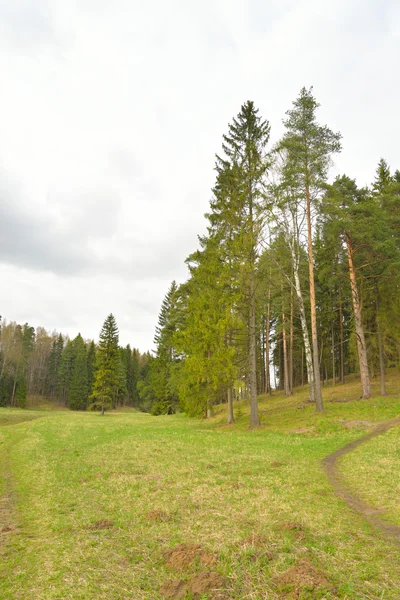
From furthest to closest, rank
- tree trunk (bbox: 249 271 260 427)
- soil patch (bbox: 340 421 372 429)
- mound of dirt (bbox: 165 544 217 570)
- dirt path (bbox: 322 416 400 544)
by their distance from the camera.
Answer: tree trunk (bbox: 249 271 260 427) < soil patch (bbox: 340 421 372 429) < dirt path (bbox: 322 416 400 544) < mound of dirt (bbox: 165 544 217 570)

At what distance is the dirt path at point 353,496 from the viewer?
22.6 feet

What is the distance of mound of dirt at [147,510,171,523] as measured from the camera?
24.4ft

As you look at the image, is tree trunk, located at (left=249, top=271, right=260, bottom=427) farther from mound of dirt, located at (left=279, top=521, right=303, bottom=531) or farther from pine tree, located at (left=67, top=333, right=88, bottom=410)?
pine tree, located at (left=67, top=333, right=88, bottom=410)

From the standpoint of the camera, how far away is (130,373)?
101 meters

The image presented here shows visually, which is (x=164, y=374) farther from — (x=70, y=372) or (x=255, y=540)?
(x=70, y=372)

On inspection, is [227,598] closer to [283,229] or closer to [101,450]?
[101,450]

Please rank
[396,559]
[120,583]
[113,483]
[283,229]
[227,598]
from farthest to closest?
[283,229], [113,483], [396,559], [120,583], [227,598]

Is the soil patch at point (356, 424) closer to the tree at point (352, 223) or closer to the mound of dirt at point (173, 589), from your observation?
the tree at point (352, 223)

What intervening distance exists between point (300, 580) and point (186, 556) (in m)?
1.85

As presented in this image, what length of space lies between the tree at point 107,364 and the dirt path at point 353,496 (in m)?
45.0

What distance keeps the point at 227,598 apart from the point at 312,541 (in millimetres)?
2379

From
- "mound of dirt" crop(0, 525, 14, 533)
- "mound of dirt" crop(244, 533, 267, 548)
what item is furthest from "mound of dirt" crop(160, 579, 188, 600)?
"mound of dirt" crop(0, 525, 14, 533)

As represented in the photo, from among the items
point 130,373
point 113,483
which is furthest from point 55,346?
point 113,483

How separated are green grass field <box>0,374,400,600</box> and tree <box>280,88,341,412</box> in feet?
45.9
